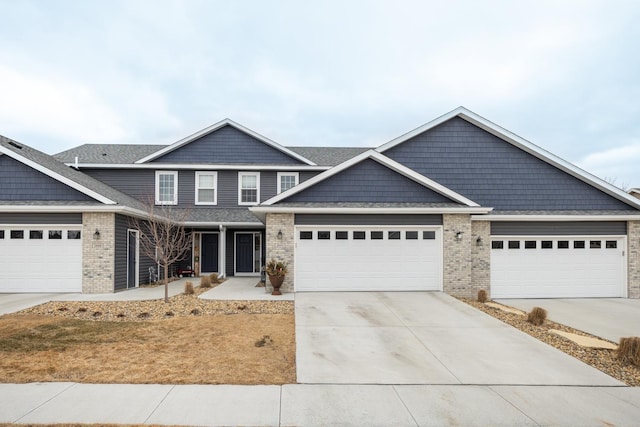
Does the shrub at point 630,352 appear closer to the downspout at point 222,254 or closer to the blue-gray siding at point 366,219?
the blue-gray siding at point 366,219

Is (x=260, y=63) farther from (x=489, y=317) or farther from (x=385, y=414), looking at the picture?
(x=385, y=414)

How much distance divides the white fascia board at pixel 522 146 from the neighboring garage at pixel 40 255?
1148 centimetres

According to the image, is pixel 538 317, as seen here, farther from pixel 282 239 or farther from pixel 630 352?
pixel 282 239

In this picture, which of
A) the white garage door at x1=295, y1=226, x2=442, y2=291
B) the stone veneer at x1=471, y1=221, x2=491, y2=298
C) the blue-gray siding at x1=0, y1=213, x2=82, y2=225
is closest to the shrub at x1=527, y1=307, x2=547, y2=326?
the white garage door at x1=295, y1=226, x2=442, y2=291

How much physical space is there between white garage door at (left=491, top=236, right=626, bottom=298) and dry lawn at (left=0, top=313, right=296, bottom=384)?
28.4ft

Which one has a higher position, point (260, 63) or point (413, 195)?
point (260, 63)

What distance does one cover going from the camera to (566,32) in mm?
14500

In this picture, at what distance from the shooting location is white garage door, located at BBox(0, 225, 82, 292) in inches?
497

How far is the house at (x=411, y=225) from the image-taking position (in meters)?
12.6

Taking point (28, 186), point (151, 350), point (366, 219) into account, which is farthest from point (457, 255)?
point (28, 186)

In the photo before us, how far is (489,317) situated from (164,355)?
7601 millimetres

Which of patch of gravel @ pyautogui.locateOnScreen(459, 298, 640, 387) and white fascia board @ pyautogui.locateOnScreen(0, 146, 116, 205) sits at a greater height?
white fascia board @ pyautogui.locateOnScreen(0, 146, 116, 205)

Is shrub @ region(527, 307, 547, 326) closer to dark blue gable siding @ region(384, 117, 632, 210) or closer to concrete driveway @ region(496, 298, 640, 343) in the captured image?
concrete driveway @ region(496, 298, 640, 343)

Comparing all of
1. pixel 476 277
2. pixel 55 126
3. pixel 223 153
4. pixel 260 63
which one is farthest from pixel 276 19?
pixel 55 126
